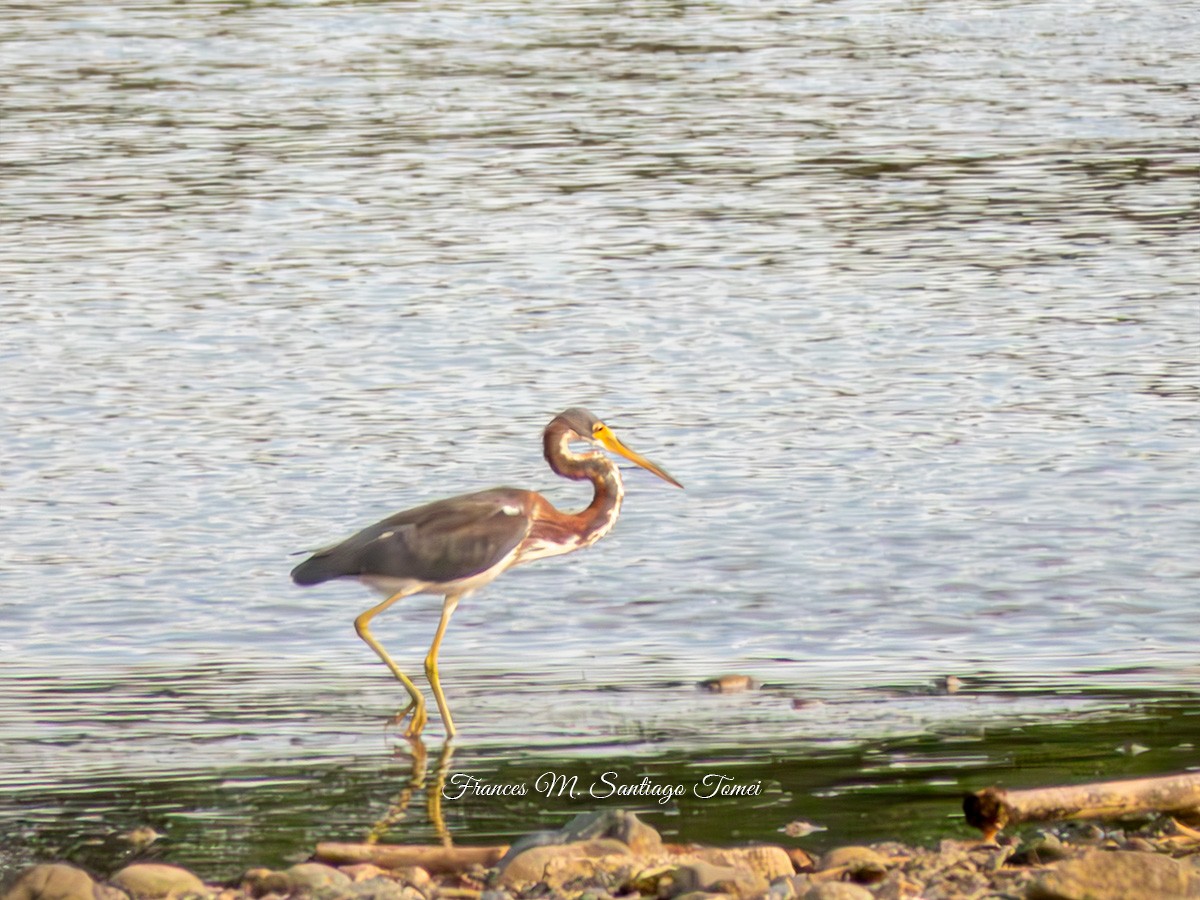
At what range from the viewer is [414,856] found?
7539mm

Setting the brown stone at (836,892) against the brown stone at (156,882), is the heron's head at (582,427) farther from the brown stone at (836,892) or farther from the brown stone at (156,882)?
the brown stone at (836,892)

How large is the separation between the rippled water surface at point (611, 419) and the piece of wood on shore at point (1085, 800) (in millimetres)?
359

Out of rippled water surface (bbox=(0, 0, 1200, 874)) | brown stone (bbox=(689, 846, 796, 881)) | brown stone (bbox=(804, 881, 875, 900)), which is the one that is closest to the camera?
brown stone (bbox=(804, 881, 875, 900))

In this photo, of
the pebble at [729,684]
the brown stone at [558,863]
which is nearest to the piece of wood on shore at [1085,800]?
the brown stone at [558,863]

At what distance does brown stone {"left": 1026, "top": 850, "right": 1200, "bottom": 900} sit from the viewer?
684cm

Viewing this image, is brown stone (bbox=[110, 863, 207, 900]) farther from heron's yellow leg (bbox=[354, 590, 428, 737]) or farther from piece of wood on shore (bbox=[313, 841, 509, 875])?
heron's yellow leg (bbox=[354, 590, 428, 737])

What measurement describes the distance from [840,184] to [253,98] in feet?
31.8

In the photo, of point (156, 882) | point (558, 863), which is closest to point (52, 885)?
point (156, 882)

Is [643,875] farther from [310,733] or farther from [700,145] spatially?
[700,145]

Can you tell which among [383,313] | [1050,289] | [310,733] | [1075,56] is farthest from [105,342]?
[1075,56]

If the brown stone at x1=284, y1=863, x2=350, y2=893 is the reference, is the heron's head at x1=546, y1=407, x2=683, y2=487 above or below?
below

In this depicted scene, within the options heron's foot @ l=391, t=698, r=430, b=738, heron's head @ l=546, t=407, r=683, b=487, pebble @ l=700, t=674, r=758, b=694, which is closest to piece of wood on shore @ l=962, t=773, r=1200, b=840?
pebble @ l=700, t=674, r=758, b=694

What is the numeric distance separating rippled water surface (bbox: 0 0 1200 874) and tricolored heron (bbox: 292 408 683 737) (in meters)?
0.44

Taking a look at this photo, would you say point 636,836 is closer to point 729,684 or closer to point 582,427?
point 729,684
